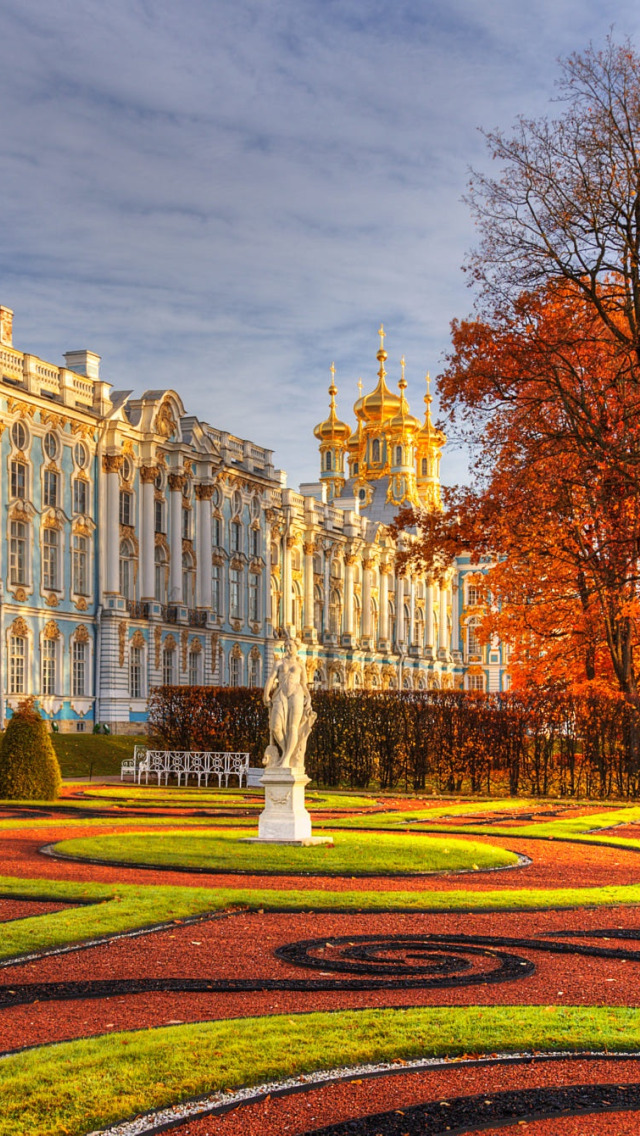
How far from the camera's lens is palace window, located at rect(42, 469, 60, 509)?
48.7m

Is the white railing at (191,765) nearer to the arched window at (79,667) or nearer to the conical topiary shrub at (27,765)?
the conical topiary shrub at (27,765)

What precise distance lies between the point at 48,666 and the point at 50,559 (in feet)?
12.8

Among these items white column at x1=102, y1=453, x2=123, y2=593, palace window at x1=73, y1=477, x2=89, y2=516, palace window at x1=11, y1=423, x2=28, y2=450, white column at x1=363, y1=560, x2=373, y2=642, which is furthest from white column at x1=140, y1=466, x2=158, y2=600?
white column at x1=363, y1=560, x2=373, y2=642

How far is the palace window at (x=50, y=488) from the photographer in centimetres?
4872

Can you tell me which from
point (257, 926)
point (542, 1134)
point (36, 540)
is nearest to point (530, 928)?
point (257, 926)

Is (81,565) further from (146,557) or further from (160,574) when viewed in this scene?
(160,574)

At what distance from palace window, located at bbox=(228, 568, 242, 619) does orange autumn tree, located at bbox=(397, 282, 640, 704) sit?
110ft

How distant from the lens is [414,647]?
94.7 meters

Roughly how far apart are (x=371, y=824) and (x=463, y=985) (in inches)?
452

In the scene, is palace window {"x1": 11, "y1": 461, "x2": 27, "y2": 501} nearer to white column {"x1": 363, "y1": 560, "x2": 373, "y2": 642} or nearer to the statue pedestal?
the statue pedestal

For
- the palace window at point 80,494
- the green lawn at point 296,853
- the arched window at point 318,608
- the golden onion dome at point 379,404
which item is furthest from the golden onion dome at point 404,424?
the green lawn at point 296,853

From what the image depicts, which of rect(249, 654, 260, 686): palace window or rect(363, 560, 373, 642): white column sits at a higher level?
rect(363, 560, 373, 642): white column

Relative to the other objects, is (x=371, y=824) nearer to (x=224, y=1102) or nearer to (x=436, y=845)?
(x=436, y=845)

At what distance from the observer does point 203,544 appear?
61.0m
